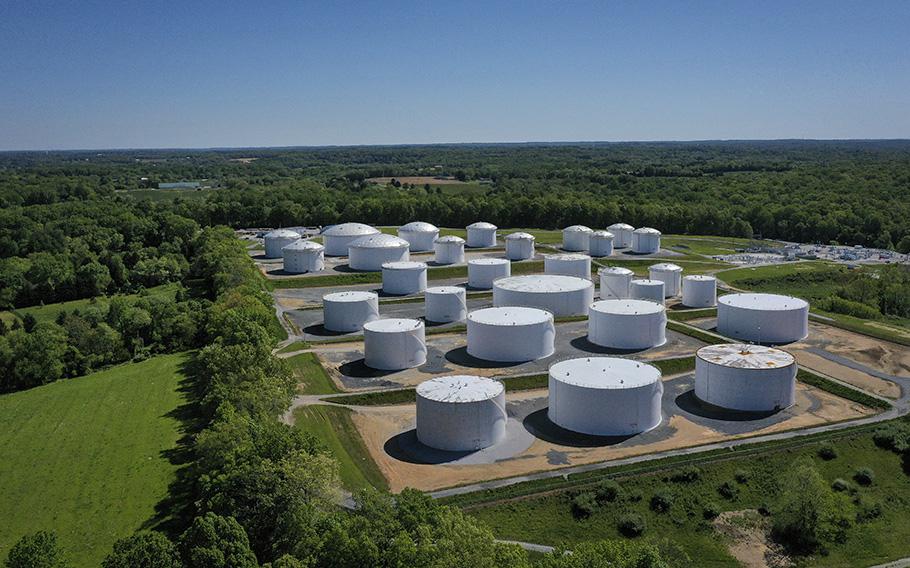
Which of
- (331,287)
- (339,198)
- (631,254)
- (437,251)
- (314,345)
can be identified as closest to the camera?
(314,345)

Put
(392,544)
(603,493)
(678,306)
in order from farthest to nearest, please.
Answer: (678,306) < (603,493) < (392,544)

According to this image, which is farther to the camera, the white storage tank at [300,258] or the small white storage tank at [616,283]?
the white storage tank at [300,258]

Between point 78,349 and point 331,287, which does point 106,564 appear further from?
point 331,287

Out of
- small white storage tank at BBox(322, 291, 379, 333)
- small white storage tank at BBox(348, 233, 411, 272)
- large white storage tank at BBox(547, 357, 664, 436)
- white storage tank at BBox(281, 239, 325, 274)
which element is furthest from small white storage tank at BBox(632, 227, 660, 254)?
large white storage tank at BBox(547, 357, 664, 436)

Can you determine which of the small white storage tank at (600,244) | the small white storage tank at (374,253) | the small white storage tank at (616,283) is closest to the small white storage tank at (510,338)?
the small white storage tank at (616,283)

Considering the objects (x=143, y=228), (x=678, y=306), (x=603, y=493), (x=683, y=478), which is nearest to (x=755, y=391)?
(x=683, y=478)

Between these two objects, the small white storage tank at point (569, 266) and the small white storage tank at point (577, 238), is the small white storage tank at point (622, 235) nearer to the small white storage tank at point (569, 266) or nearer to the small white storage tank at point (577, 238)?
the small white storage tank at point (577, 238)
